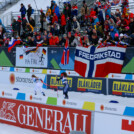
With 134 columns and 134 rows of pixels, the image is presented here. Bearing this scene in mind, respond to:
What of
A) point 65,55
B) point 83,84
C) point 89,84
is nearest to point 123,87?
point 89,84

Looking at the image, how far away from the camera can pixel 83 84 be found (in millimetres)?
11461

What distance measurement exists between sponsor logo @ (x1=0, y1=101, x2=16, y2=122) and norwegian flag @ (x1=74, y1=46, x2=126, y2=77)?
13.6 feet

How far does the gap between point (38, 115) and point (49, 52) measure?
633 centimetres

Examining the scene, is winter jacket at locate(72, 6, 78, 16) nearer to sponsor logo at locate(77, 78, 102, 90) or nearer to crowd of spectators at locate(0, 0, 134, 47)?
crowd of spectators at locate(0, 0, 134, 47)

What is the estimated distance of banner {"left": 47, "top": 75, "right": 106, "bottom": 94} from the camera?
10.9 m

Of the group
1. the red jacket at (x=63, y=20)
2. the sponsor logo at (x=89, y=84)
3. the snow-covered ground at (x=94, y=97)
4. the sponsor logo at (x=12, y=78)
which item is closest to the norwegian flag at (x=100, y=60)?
the sponsor logo at (x=89, y=84)

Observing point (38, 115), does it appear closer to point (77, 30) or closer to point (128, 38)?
point (128, 38)

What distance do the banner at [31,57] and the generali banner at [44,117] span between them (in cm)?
559

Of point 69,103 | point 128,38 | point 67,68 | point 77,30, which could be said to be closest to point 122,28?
point 128,38

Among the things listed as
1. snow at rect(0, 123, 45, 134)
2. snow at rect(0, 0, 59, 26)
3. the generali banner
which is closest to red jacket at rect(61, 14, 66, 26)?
the generali banner

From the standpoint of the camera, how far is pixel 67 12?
45.5 feet

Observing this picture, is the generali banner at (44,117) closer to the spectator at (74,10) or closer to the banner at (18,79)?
the banner at (18,79)

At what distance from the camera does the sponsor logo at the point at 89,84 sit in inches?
432

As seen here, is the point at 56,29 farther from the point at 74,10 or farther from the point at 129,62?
the point at 129,62
